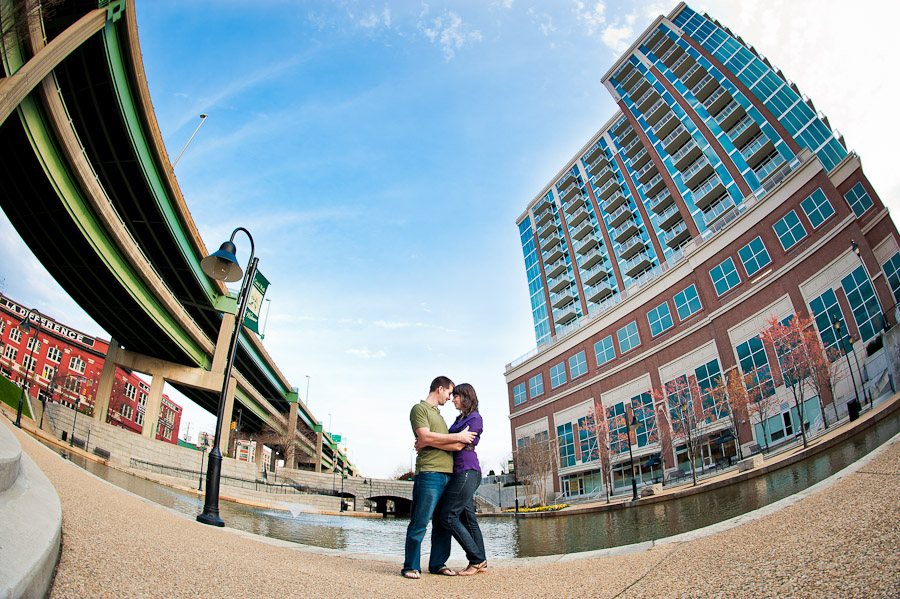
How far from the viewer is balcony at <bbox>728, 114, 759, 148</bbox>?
36875 millimetres

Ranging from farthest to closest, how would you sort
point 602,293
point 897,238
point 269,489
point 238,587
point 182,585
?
1. point 602,293
2. point 269,489
3. point 897,238
4. point 238,587
5. point 182,585

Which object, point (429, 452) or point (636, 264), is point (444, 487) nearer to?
point (429, 452)

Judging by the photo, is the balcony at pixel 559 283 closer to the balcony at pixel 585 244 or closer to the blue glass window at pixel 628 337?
the balcony at pixel 585 244

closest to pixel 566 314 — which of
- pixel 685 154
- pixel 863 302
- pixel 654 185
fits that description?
pixel 654 185

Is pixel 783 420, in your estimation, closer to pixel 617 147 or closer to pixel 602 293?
pixel 602 293

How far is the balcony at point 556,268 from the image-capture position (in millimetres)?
55844

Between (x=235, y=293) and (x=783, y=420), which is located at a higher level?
(x=235, y=293)

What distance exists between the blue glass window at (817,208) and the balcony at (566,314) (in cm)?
2744

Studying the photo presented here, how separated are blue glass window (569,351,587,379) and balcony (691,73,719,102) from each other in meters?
27.6

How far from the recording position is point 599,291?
49656 mm

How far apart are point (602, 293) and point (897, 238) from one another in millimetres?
25659

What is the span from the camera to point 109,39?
16812 mm

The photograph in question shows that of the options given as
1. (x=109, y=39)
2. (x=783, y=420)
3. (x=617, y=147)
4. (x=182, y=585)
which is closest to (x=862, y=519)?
(x=182, y=585)

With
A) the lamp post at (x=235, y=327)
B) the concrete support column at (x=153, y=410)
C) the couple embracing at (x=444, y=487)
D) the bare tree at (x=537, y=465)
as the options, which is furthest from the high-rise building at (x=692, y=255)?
the concrete support column at (x=153, y=410)
